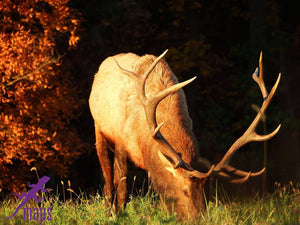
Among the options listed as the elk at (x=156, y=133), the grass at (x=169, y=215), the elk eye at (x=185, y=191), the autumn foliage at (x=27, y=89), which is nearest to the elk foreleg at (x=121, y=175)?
the elk at (x=156, y=133)

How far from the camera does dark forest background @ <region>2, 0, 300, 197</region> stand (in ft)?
43.4

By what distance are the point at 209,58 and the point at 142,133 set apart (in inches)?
369

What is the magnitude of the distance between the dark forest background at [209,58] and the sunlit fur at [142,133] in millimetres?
3700

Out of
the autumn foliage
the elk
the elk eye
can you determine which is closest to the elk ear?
the elk

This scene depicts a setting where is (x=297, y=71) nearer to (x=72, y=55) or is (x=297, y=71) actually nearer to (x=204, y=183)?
(x=72, y=55)

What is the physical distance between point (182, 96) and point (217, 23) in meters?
10.7

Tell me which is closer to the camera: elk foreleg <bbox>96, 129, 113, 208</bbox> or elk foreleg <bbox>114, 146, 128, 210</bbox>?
elk foreleg <bbox>114, 146, 128, 210</bbox>

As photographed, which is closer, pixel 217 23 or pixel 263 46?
pixel 263 46

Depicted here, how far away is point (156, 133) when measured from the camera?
5992 mm

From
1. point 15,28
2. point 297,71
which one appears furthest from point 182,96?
point 297,71

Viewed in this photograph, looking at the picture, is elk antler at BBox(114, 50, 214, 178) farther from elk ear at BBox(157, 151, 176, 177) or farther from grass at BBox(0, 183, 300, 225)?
grass at BBox(0, 183, 300, 225)

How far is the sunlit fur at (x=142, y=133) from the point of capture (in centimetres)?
605

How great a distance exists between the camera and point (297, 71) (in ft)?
61.1

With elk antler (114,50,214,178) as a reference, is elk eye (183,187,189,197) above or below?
below
